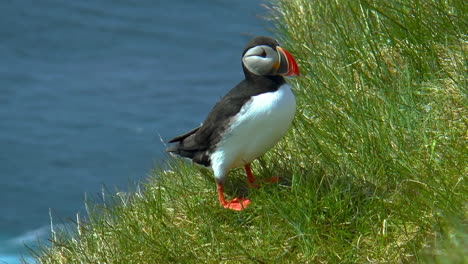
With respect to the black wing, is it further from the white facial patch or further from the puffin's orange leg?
the puffin's orange leg

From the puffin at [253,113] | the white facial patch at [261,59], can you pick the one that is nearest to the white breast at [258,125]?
the puffin at [253,113]

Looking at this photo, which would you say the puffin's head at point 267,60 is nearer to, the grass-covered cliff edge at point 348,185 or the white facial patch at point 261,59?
the white facial patch at point 261,59

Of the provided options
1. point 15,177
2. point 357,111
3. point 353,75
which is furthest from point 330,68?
point 15,177

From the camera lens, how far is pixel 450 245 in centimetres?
377

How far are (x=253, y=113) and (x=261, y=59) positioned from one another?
298 mm

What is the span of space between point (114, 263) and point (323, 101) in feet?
5.88

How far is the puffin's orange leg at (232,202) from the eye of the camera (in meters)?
4.64

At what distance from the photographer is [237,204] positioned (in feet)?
15.4

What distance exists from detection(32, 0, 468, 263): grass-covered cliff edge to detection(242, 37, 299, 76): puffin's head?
0.49m

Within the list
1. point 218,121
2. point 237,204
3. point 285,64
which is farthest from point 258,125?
point 237,204

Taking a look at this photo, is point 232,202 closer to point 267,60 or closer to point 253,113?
point 253,113

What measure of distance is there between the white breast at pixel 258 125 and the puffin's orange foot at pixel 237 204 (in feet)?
0.77

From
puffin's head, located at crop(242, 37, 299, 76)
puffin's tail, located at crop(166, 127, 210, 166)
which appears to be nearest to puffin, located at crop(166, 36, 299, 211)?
puffin's head, located at crop(242, 37, 299, 76)

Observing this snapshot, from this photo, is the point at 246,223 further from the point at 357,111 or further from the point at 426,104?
the point at 426,104
